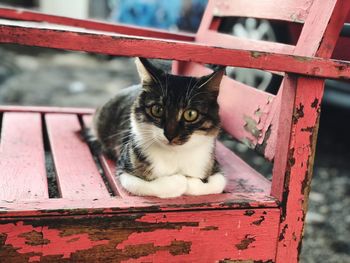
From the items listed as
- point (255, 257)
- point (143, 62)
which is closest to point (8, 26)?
point (143, 62)

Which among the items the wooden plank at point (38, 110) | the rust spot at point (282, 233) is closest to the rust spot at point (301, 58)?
the rust spot at point (282, 233)

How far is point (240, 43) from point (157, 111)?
2.23 feet

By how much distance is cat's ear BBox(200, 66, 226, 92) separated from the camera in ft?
4.57

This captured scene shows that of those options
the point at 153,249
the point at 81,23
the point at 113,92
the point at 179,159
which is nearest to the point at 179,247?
the point at 153,249

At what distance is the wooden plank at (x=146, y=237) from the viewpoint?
114 cm

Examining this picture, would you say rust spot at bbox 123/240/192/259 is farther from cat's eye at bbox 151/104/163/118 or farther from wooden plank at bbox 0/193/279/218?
cat's eye at bbox 151/104/163/118

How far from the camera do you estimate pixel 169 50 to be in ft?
3.72

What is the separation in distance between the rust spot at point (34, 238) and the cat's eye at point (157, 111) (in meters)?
0.48

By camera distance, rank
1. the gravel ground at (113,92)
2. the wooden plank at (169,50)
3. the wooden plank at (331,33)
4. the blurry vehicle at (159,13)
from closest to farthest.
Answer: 1. the wooden plank at (169,50)
2. the wooden plank at (331,33)
3. the gravel ground at (113,92)
4. the blurry vehicle at (159,13)

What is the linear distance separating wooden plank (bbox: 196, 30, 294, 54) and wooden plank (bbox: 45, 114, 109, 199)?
0.56 meters

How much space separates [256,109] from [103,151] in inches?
25.5

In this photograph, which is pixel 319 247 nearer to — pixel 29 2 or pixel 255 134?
pixel 255 134

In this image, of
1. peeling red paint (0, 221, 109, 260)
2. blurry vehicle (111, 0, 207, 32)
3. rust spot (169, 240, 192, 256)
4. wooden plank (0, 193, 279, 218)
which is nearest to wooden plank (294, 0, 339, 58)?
wooden plank (0, 193, 279, 218)

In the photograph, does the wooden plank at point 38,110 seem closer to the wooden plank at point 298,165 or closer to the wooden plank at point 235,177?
the wooden plank at point 235,177
